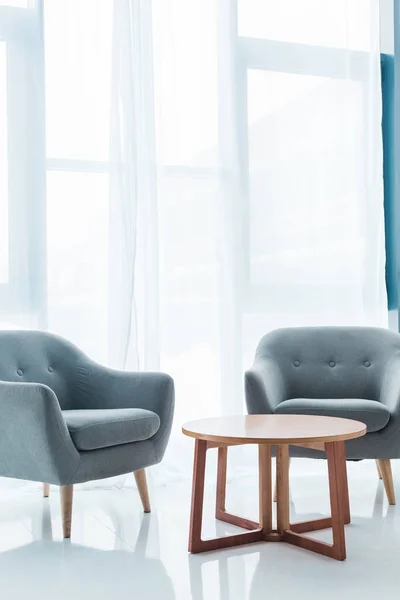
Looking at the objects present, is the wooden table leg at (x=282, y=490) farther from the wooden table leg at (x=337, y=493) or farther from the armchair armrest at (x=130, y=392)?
the armchair armrest at (x=130, y=392)

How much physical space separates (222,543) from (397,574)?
2.03ft

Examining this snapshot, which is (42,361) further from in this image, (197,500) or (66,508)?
(197,500)

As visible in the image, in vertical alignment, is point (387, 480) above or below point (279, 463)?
below

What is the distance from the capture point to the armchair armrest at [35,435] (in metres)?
2.77

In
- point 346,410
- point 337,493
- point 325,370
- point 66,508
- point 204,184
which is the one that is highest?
point 204,184

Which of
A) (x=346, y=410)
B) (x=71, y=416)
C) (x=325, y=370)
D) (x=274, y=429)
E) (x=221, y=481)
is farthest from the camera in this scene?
(x=325, y=370)

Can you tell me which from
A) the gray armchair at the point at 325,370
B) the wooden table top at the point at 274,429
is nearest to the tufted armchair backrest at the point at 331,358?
the gray armchair at the point at 325,370

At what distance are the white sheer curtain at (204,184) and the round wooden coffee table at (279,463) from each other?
1.19m

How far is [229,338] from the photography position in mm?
4211

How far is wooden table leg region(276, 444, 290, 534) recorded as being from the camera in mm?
2842

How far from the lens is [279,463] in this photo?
2.91 m

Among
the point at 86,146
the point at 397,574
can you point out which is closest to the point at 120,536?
the point at 397,574

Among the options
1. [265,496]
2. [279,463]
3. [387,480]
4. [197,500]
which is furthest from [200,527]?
[387,480]

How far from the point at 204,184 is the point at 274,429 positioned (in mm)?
1879
